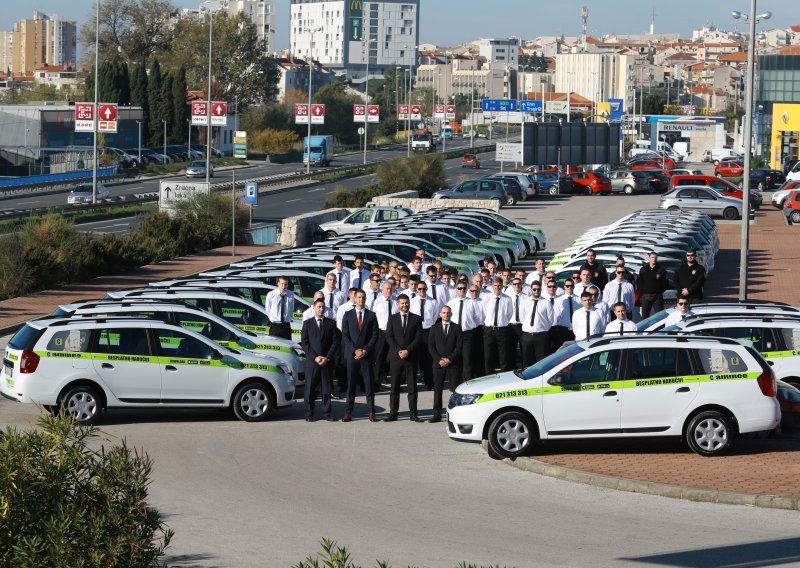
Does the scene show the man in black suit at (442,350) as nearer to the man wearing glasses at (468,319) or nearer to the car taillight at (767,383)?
the man wearing glasses at (468,319)

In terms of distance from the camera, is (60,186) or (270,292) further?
(60,186)

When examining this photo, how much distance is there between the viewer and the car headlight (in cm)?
1437

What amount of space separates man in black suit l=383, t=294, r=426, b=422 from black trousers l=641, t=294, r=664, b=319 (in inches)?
306

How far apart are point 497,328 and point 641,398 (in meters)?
4.18

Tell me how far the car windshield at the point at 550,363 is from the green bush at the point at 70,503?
7825mm

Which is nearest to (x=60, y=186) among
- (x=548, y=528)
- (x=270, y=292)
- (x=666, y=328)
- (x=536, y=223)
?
(x=536, y=223)

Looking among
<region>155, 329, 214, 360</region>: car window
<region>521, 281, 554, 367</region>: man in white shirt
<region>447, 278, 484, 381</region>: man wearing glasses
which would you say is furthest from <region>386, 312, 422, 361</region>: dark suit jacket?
<region>155, 329, 214, 360</region>: car window

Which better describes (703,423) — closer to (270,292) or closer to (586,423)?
(586,423)

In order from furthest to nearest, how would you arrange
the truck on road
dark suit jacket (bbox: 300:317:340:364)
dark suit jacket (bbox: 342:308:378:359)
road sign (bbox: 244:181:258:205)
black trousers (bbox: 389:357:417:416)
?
the truck on road < road sign (bbox: 244:181:258:205) < dark suit jacket (bbox: 342:308:378:359) < dark suit jacket (bbox: 300:317:340:364) < black trousers (bbox: 389:357:417:416)

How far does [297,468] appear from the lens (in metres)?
13.9

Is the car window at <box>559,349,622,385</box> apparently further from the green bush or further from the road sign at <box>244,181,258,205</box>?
the road sign at <box>244,181,258,205</box>

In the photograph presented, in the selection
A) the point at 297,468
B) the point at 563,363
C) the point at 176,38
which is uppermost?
the point at 176,38

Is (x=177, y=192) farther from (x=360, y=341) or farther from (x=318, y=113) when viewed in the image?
(x=318, y=113)

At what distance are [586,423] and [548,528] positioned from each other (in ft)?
9.01
